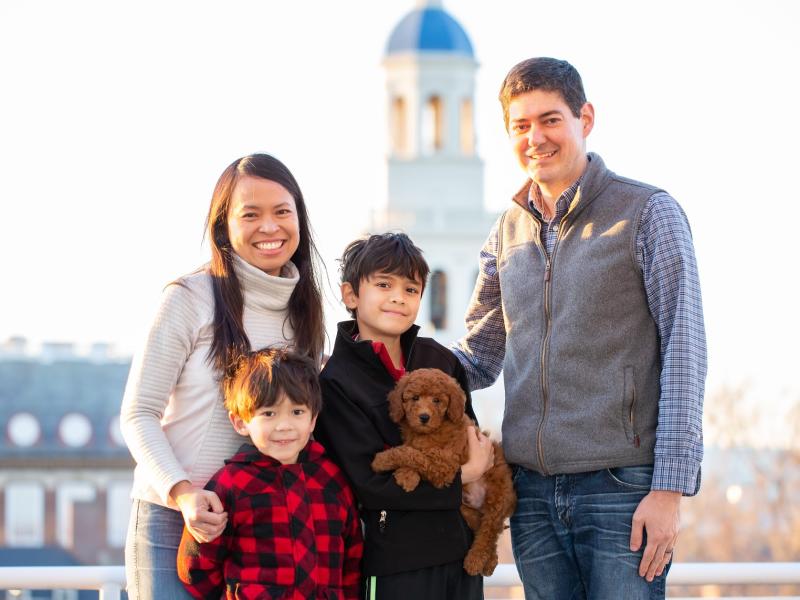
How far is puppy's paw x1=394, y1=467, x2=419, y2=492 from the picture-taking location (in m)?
4.93

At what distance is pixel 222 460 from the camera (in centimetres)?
497

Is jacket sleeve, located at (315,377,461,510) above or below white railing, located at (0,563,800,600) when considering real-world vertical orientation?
above

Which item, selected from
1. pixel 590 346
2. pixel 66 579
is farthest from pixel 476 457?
pixel 66 579

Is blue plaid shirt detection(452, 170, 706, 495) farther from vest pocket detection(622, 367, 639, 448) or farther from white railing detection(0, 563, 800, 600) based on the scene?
white railing detection(0, 563, 800, 600)

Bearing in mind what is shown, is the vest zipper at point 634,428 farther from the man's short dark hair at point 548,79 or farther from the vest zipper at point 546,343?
the man's short dark hair at point 548,79

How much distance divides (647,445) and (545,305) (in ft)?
2.00

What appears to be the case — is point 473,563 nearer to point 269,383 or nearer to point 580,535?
point 580,535

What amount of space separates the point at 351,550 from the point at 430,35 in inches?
1422

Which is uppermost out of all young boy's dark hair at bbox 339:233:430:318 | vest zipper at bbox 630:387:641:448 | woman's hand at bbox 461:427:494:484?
young boy's dark hair at bbox 339:233:430:318

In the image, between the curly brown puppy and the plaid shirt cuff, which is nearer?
the plaid shirt cuff

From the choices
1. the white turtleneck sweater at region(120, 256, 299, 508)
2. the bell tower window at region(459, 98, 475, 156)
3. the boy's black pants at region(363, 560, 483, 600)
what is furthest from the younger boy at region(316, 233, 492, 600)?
the bell tower window at region(459, 98, 475, 156)

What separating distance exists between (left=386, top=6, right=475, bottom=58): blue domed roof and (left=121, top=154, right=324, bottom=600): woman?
35.0 metres

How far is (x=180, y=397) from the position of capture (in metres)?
4.99

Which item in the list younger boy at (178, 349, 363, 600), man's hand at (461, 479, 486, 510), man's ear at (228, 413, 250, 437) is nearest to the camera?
younger boy at (178, 349, 363, 600)
